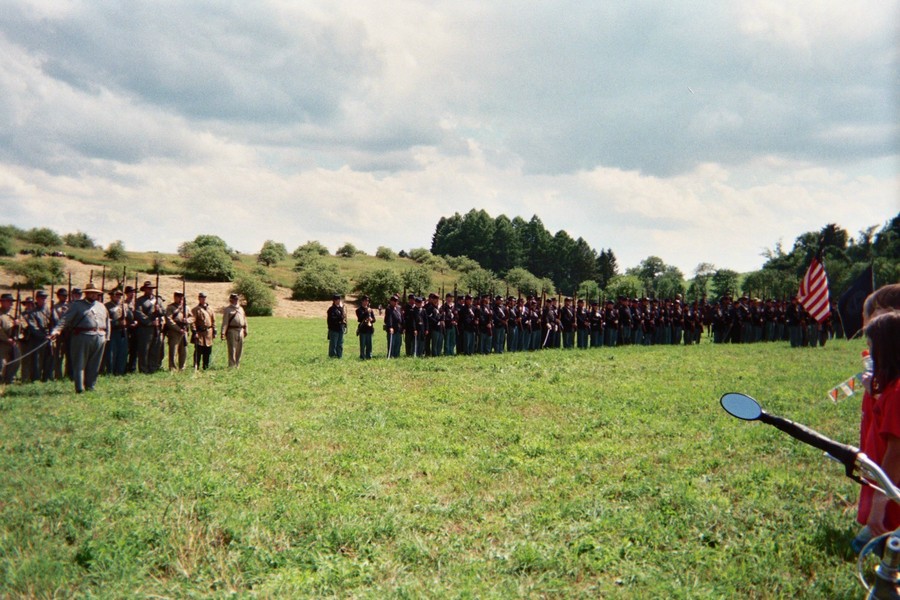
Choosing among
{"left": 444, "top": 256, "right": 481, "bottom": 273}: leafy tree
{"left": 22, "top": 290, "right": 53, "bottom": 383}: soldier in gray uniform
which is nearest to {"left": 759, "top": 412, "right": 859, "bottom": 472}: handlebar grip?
{"left": 22, "top": 290, "right": 53, "bottom": 383}: soldier in gray uniform

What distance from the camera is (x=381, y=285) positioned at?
49.7m

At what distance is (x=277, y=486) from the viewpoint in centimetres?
620

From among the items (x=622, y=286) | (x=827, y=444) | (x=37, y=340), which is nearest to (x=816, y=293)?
(x=827, y=444)

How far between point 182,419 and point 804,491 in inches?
334

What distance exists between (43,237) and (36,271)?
483 inches

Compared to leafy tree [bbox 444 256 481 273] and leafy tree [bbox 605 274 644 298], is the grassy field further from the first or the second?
leafy tree [bbox 444 256 481 273]

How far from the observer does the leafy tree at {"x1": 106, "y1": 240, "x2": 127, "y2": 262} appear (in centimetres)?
5213

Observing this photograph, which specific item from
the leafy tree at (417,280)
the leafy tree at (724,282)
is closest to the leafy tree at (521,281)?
the leafy tree at (417,280)

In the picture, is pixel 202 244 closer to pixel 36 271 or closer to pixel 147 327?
pixel 36 271

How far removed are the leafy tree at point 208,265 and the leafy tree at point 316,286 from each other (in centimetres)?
580

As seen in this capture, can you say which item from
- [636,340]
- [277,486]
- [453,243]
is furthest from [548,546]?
[453,243]

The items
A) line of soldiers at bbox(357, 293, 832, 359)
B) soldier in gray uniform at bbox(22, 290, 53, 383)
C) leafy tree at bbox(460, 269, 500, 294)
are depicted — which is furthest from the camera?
leafy tree at bbox(460, 269, 500, 294)

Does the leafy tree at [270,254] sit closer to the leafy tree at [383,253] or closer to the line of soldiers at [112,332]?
the leafy tree at [383,253]

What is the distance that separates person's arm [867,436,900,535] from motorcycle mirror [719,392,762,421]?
96cm
